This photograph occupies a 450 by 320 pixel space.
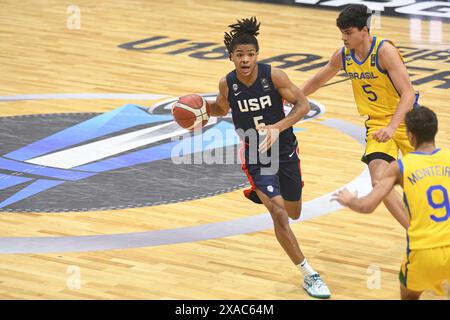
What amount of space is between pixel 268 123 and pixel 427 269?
1969 mm

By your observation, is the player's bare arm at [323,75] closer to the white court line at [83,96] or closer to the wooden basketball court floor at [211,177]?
the wooden basketball court floor at [211,177]

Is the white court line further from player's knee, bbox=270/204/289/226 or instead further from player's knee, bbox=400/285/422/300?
player's knee, bbox=400/285/422/300

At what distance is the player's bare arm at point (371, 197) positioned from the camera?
5.81 meters

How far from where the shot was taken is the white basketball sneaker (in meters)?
7.29

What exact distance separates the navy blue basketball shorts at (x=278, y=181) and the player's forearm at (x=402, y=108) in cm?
84

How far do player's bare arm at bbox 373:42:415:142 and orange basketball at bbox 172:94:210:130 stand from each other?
1.37 m

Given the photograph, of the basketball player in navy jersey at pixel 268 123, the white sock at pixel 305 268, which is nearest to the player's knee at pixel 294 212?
the basketball player in navy jersey at pixel 268 123

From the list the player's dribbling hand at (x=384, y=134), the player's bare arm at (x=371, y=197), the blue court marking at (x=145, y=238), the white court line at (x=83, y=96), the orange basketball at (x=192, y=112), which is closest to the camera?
the player's bare arm at (x=371, y=197)

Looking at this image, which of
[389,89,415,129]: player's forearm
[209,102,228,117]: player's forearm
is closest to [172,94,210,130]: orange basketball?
[209,102,228,117]: player's forearm

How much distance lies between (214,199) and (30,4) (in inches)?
438

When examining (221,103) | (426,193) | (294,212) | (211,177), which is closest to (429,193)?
(426,193)

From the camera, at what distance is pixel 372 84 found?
769cm

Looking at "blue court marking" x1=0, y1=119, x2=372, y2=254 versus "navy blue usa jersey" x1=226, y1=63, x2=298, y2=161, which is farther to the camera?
"blue court marking" x1=0, y1=119, x2=372, y2=254
